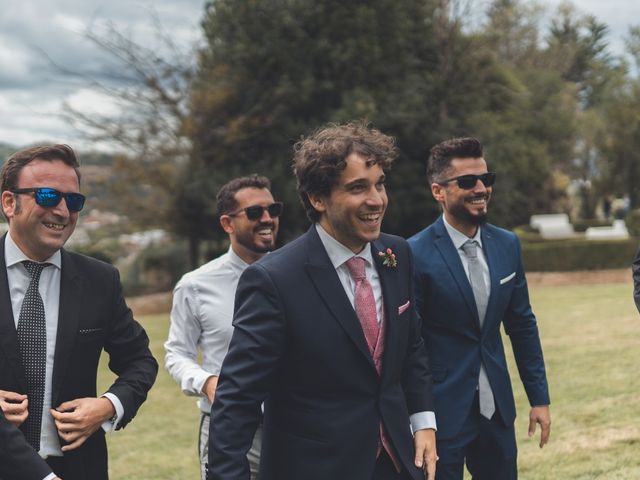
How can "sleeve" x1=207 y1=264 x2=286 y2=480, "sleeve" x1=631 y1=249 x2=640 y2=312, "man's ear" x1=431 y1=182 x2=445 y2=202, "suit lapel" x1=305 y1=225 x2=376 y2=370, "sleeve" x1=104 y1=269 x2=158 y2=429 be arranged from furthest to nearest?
"sleeve" x1=631 y1=249 x2=640 y2=312, "man's ear" x1=431 y1=182 x2=445 y2=202, "sleeve" x1=104 y1=269 x2=158 y2=429, "suit lapel" x1=305 y1=225 x2=376 y2=370, "sleeve" x1=207 y1=264 x2=286 y2=480

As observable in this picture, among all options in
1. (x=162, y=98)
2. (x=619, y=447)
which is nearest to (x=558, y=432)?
(x=619, y=447)

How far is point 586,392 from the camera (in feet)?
31.7

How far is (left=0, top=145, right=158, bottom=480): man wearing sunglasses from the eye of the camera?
3.02 metres

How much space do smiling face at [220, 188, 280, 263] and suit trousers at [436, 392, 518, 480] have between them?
5.28 feet

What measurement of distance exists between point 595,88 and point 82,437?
7372 cm

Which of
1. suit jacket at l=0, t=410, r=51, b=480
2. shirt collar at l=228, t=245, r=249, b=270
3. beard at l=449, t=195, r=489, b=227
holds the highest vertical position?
beard at l=449, t=195, r=489, b=227

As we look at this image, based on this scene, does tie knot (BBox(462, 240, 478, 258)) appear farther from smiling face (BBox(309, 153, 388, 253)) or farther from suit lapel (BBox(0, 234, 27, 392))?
suit lapel (BBox(0, 234, 27, 392))

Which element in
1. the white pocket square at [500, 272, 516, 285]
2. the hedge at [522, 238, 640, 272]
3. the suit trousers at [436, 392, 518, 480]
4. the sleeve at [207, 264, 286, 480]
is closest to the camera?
the sleeve at [207, 264, 286, 480]

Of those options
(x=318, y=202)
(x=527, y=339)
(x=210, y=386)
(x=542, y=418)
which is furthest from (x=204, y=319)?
(x=542, y=418)

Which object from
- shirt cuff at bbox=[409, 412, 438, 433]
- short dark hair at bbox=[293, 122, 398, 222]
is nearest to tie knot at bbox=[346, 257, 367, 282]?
short dark hair at bbox=[293, 122, 398, 222]

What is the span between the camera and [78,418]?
3.02 m

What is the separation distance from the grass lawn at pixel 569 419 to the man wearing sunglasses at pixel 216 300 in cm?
356

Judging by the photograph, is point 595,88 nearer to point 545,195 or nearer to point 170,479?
point 545,195

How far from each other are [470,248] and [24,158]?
2.42 m
